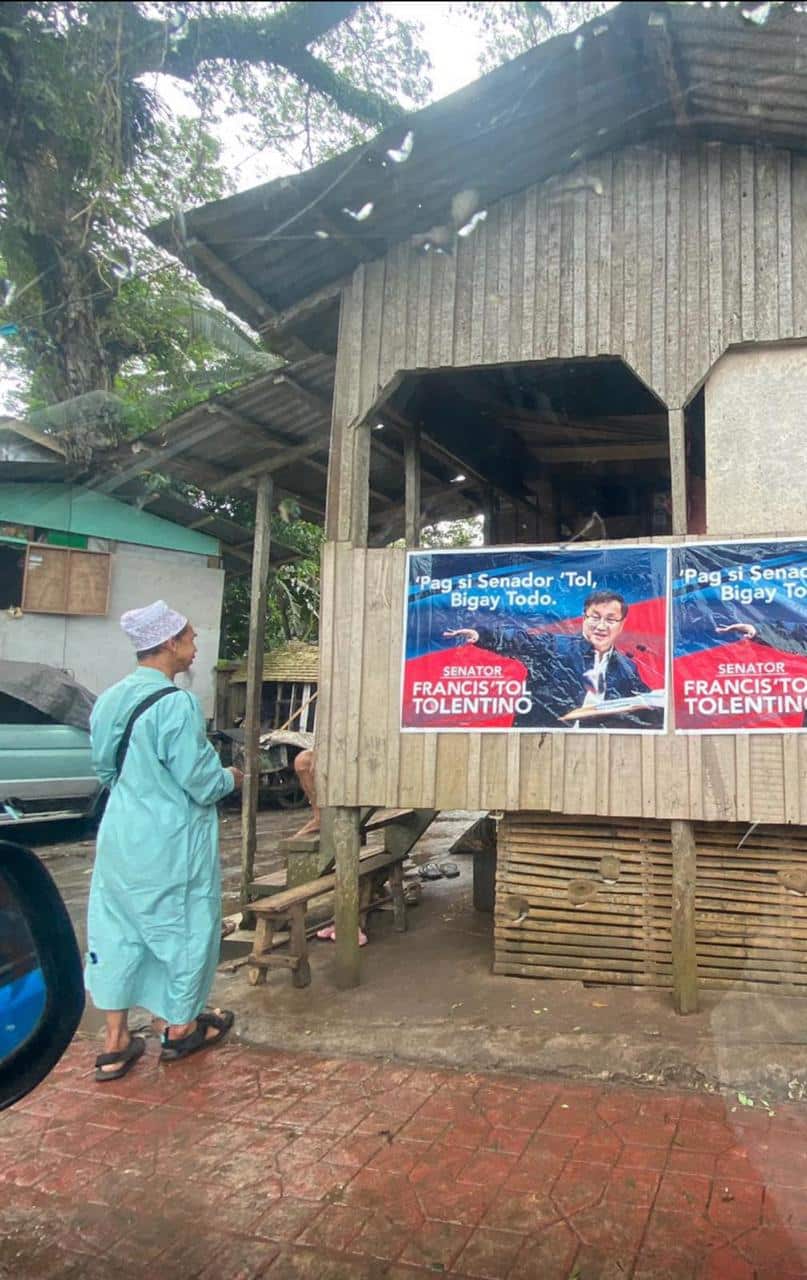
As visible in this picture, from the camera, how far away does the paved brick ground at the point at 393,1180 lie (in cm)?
257

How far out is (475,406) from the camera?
23.9 feet

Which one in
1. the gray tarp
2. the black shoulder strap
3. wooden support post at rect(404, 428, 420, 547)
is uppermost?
wooden support post at rect(404, 428, 420, 547)

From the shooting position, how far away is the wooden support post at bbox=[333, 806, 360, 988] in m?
5.03

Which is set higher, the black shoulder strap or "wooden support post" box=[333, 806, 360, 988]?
the black shoulder strap

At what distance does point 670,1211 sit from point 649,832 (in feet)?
7.65

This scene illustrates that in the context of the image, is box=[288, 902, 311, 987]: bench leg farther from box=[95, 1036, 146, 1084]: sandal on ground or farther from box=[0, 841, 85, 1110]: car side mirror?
box=[0, 841, 85, 1110]: car side mirror

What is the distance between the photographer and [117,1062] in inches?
154

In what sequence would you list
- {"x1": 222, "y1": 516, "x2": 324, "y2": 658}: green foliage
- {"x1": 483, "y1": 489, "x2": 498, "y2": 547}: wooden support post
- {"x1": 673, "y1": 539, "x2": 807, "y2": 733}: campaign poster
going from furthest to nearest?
{"x1": 222, "y1": 516, "x2": 324, "y2": 658}: green foliage → {"x1": 483, "y1": 489, "x2": 498, "y2": 547}: wooden support post → {"x1": 673, "y1": 539, "x2": 807, "y2": 733}: campaign poster

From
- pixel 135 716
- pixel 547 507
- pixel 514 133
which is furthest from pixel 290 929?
pixel 547 507

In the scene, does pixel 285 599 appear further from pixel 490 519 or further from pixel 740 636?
pixel 740 636

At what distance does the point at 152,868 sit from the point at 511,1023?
77.0 inches

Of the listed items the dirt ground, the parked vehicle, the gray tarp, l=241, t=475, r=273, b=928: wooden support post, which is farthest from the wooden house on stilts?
the gray tarp

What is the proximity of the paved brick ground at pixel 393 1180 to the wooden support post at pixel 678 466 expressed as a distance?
2765 millimetres

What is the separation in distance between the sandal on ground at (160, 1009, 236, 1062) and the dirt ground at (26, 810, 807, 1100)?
0.37 feet
